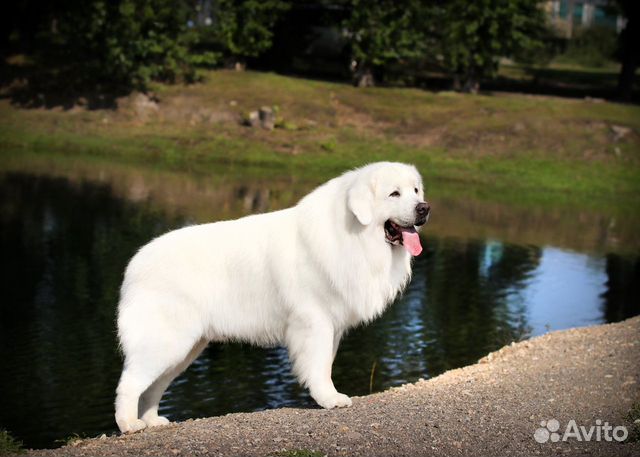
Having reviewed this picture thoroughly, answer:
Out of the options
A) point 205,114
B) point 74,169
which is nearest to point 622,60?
point 205,114

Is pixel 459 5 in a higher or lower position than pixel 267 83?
higher

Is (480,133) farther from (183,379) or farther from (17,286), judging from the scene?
(183,379)

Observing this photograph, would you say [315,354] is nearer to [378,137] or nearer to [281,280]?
[281,280]

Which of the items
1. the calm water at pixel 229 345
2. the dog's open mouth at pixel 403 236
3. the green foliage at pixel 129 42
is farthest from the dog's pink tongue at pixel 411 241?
the green foliage at pixel 129 42

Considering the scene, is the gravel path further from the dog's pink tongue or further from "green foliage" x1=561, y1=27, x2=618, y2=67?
"green foliage" x1=561, y1=27, x2=618, y2=67

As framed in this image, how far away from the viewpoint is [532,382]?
1206 cm

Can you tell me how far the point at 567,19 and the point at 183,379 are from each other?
81113mm

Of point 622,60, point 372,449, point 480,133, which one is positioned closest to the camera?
point 372,449

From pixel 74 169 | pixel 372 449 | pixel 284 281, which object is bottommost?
pixel 74 169

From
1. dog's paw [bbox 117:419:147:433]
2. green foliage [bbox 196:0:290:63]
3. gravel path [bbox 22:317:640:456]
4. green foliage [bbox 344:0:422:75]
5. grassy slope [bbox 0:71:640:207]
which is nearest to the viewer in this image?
gravel path [bbox 22:317:640:456]

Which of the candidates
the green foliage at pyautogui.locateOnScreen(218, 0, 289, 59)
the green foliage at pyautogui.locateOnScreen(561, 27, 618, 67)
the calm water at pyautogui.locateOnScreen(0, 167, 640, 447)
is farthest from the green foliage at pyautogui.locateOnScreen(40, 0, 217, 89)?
the green foliage at pyautogui.locateOnScreen(561, 27, 618, 67)

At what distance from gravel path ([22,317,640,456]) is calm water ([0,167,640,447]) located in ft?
8.89

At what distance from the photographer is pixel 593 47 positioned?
76.7 meters

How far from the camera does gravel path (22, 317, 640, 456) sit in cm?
853
